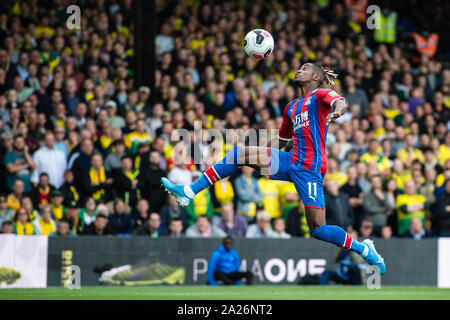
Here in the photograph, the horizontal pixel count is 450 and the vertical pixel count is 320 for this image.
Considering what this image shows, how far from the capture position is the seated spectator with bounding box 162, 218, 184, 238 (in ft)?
51.0

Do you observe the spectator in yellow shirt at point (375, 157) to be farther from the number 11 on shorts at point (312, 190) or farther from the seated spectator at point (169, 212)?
the number 11 on shorts at point (312, 190)

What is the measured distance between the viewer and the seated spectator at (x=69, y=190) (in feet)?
50.4

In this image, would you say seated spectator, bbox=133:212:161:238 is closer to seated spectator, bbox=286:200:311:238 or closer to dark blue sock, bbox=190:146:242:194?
seated spectator, bbox=286:200:311:238

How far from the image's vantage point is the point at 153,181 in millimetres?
15516

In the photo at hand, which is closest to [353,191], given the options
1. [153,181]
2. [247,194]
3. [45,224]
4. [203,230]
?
[247,194]

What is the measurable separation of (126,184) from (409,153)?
604 cm

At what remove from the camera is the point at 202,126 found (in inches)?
653

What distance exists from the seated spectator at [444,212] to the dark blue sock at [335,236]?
22.9 ft

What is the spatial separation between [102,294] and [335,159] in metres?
6.24

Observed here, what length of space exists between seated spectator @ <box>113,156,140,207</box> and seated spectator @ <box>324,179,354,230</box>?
343 centimetres

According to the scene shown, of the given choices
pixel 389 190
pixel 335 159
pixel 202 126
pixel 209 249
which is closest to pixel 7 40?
pixel 202 126

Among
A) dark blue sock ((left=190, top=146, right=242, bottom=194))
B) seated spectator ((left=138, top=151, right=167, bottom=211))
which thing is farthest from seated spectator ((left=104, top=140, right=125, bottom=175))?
dark blue sock ((left=190, top=146, right=242, bottom=194))

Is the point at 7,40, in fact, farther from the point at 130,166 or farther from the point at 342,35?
the point at 342,35

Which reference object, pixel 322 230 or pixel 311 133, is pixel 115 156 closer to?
pixel 311 133
